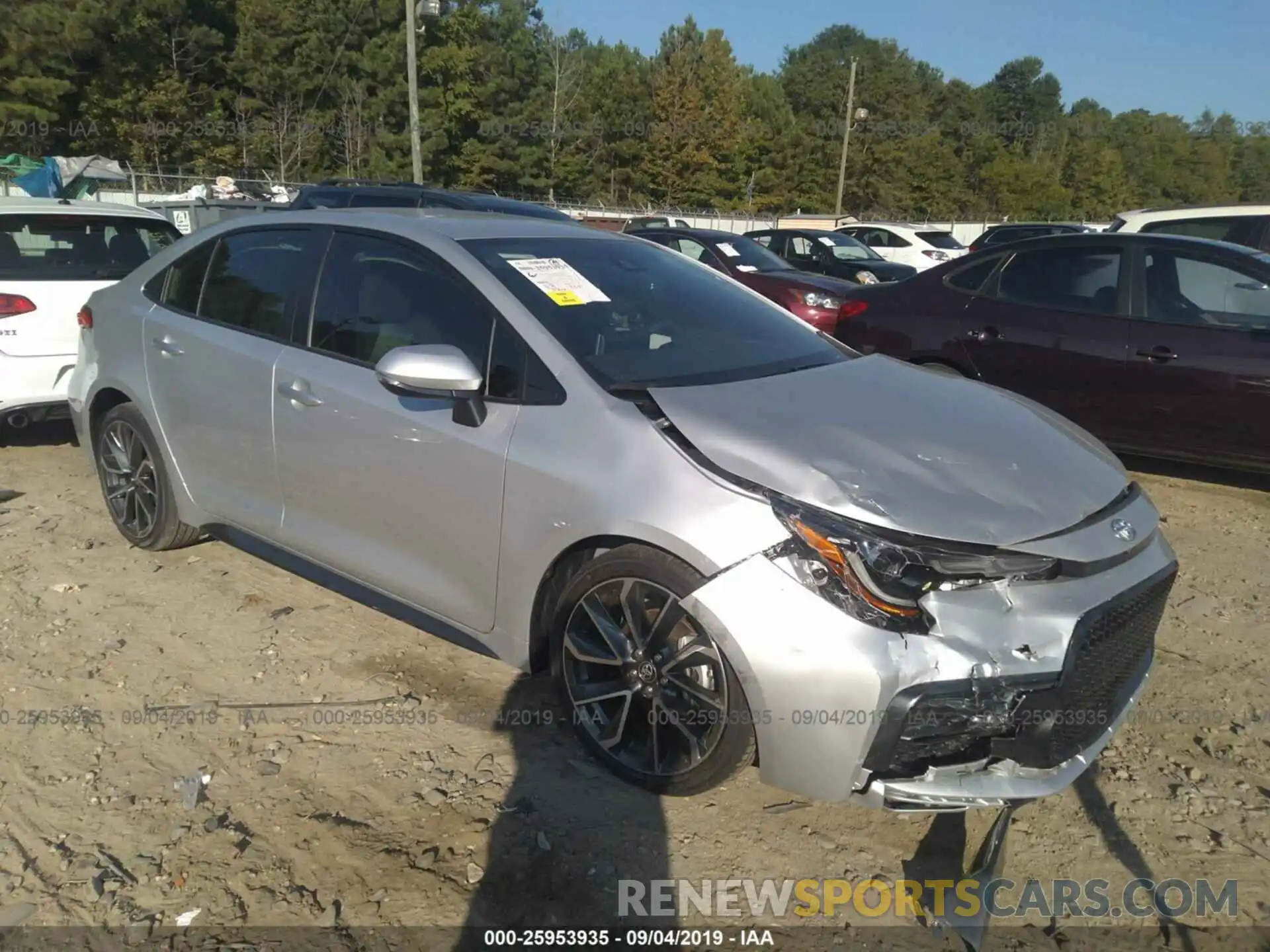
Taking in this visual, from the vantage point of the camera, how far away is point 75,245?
6.21 meters

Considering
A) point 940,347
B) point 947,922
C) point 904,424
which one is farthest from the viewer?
point 940,347

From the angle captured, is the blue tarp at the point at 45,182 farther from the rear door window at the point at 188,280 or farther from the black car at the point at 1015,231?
the rear door window at the point at 188,280

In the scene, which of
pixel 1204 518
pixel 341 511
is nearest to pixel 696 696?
pixel 341 511

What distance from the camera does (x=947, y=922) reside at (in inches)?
97.0

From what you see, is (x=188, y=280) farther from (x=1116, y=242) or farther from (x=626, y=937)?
(x=1116, y=242)

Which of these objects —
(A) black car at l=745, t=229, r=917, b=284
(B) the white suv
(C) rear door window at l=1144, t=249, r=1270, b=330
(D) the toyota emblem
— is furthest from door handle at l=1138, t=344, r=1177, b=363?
(A) black car at l=745, t=229, r=917, b=284

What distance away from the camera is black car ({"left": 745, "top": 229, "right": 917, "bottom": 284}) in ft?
52.1

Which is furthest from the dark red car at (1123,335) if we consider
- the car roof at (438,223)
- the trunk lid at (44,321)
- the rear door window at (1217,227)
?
the trunk lid at (44,321)

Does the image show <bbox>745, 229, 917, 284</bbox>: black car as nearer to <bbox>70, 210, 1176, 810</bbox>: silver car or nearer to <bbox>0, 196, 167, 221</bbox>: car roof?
<bbox>0, 196, 167, 221</bbox>: car roof

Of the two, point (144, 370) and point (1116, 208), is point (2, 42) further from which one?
point (1116, 208)

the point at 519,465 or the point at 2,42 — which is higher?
the point at 2,42

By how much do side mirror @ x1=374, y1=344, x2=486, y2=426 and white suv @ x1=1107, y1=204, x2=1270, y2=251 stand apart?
8.08 meters

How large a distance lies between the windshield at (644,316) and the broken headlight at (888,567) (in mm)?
819

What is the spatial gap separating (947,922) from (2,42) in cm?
4816
